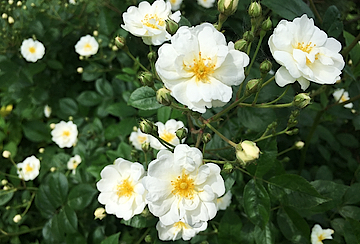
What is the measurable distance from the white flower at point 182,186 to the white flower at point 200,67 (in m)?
0.18

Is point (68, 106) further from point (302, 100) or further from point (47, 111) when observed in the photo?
point (302, 100)

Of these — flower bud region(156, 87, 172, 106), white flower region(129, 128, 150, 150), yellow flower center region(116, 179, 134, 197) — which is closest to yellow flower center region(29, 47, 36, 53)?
white flower region(129, 128, 150, 150)

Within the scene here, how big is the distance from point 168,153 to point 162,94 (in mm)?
197

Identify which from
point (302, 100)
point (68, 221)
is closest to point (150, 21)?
point (302, 100)

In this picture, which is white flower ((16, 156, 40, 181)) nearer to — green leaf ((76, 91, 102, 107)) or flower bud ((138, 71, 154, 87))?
green leaf ((76, 91, 102, 107))

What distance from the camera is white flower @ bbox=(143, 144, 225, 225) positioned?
0.91 meters

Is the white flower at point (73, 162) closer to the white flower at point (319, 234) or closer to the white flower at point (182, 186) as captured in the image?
the white flower at point (182, 186)

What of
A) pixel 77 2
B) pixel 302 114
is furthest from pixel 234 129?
pixel 77 2

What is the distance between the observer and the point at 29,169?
6.33 ft

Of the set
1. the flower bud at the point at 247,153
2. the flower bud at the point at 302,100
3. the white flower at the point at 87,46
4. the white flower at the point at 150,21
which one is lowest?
the white flower at the point at 87,46

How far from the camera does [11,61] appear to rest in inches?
81.4

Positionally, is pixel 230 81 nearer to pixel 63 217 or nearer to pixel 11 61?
pixel 63 217

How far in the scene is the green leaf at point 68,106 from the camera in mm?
2137

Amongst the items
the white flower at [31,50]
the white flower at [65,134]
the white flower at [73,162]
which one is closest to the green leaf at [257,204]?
the white flower at [73,162]
